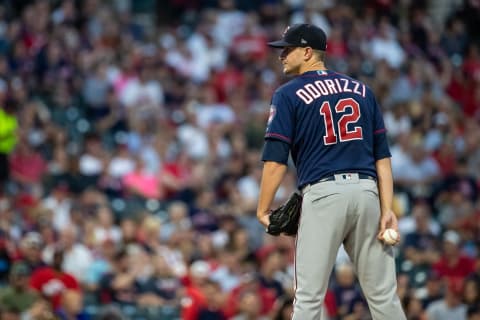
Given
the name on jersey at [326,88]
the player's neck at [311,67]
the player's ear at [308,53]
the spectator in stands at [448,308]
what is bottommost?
the spectator in stands at [448,308]

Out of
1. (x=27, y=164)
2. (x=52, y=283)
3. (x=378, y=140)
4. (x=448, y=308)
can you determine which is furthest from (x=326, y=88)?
(x=27, y=164)

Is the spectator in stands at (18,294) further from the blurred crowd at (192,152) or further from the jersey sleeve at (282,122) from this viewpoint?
the jersey sleeve at (282,122)

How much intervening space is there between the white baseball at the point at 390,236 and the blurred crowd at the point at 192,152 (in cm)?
383

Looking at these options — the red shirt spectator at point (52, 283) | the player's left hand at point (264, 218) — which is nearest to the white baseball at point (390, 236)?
the player's left hand at point (264, 218)

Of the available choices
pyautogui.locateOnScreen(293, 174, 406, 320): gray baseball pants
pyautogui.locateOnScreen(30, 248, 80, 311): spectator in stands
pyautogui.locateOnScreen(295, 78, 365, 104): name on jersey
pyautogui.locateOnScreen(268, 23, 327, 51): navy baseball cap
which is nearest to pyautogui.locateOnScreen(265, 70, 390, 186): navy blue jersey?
pyautogui.locateOnScreen(295, 78, 365, 104): name on jersey

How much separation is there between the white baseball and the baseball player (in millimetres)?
43

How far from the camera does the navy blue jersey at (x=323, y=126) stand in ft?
20.5

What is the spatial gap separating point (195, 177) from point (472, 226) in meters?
3.90

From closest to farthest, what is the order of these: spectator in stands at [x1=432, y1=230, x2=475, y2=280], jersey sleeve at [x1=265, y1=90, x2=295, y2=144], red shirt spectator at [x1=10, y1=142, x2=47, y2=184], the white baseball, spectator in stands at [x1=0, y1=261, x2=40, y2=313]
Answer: the white baseball < jersey sleeve at [x1=265, y1=90, x2=295, y2=144] < spectator in stands at [x1=0, y1=261, x2=40, y2=313] < spectator in stands at [x1=432, y1=230, x2=475, y2=280] < red shirt spectator at [x1=10, y1=142, x2=47, y2=184]

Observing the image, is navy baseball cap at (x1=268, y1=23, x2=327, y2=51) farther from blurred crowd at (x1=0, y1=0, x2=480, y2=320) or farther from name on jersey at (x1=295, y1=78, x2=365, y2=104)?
blurred crowd at (x1=0, y1=0, x2=480, y2=320)

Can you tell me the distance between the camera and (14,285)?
1055 centimetres

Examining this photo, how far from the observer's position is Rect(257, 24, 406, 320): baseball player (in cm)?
616

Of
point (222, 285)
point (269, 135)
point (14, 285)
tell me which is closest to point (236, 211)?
point (222, 285)

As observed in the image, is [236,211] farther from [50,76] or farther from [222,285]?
[50,76]
